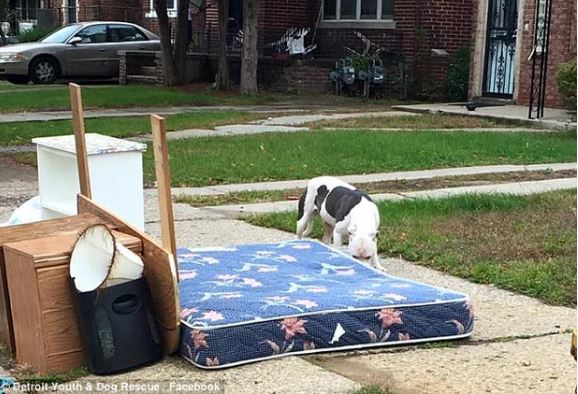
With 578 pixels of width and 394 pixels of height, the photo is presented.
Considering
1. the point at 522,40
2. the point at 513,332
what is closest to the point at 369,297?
the point at 513,332

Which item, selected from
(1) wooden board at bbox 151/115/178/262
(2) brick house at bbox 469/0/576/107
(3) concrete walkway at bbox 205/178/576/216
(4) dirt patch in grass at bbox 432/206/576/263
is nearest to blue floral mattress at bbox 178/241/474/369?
(1) wooden board at bbox 151/115/178/262

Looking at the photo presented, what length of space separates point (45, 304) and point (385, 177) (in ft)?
19.6

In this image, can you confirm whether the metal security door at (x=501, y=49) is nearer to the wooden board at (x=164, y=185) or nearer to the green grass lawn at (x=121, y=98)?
the green grass lawn at (x=121, y=98)

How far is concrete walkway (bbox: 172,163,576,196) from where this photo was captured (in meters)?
9.04

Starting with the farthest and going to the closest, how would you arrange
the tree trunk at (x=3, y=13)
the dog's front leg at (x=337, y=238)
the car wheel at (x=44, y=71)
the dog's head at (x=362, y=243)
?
the tree trunk at (x=3, y=13), the car wheel at (x=44, y=71), the dog's front leg at (x=337, y=238), the dog's head at (x=362, y=243)

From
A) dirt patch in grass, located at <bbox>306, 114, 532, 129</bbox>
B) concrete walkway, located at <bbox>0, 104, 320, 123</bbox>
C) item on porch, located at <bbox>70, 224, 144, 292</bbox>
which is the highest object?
item on porch, located at <bbox>70, 224, 144, 292</bbox>

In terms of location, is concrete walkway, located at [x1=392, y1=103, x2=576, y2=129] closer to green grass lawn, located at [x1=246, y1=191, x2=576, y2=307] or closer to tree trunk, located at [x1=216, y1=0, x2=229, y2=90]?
tree trunk, located at [x1=216, y1=0, x2=229, y2=90]

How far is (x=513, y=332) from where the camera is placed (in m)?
4.77

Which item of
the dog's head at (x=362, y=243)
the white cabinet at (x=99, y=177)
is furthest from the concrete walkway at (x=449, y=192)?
the dog's head at (x=362, y=243)

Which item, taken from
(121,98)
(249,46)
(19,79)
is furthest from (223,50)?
(19,79)

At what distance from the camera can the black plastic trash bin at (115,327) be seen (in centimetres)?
403

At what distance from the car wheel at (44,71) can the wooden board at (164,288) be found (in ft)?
66.8

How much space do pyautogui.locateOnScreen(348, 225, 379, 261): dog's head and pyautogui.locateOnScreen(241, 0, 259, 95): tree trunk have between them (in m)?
14.5

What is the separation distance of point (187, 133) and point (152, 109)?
14.6ft
